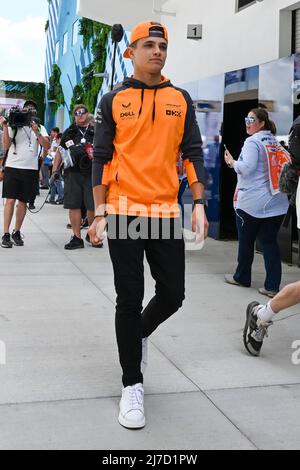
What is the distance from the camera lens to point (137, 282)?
3207 mm

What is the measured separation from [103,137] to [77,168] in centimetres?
532

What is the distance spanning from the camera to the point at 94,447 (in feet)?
9.46

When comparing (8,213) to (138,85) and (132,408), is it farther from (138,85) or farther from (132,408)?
(132,408)

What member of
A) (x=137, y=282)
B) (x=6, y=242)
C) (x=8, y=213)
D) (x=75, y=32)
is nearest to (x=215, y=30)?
(x=8, y=213)

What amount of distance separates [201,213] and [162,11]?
32.7 ft

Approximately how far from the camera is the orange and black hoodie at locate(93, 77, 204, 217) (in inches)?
128

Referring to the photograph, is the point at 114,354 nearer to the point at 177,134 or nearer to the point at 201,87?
the point at 177,134

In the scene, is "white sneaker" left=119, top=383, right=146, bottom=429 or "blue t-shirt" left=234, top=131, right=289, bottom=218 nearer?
"white sneaker" left=119, top=383, right=146, bottom=429

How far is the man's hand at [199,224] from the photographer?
3.34 metres

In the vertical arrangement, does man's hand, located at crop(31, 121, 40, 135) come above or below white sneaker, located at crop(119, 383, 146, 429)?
above

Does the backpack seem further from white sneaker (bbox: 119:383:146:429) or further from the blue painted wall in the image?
the blue painted wall

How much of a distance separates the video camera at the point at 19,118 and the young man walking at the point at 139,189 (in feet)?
17.4

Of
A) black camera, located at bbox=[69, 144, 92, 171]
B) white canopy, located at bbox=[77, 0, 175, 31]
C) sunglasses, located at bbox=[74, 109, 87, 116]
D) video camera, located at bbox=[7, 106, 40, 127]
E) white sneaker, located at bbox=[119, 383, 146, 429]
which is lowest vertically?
white sneaker, located at bbox=[119, 383, 146, 429]

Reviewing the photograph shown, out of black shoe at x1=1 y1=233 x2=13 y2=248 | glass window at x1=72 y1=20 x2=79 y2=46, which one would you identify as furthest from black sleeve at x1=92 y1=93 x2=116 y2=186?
glass window at x1=72 y1=20 x2=79 y2=46
